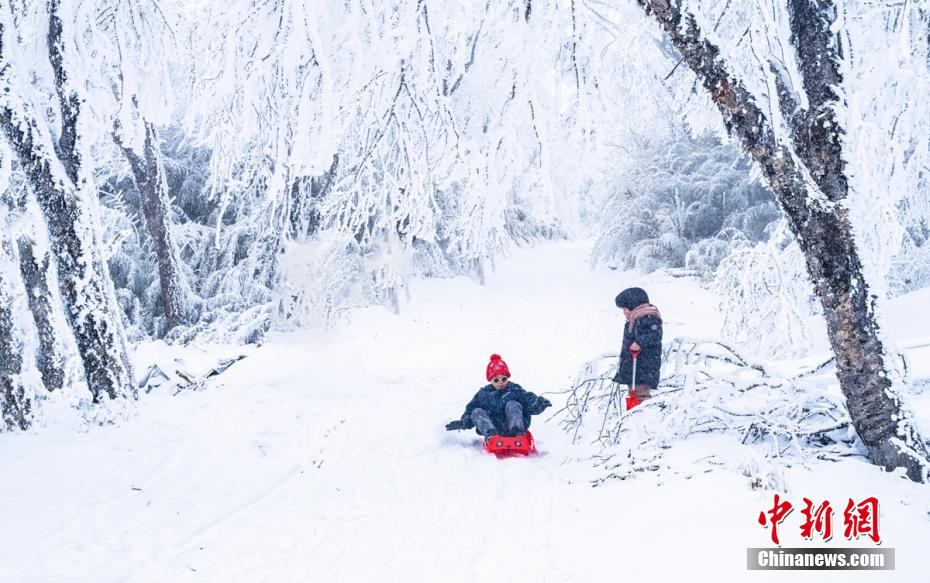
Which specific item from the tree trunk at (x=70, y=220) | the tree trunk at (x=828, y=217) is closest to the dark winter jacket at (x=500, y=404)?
the tree trunk at (x=828, y=217)

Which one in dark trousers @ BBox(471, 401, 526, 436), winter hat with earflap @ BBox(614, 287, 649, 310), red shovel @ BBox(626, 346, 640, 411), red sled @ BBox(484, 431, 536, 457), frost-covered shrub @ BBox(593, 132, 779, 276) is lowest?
red sled @ BBox(484, 431, 536, 457)

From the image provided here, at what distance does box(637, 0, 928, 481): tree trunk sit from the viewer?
Answer: 10.6ft

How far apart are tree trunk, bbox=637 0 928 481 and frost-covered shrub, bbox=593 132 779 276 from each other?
45.4 ft

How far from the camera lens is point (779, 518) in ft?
9.73

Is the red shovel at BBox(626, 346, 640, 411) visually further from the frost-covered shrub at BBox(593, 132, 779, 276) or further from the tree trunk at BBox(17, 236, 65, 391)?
the frost-covered shrub at BBox(593, 132, 779, 276)

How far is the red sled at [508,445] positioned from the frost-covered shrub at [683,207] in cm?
1276

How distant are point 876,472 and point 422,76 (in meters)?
3.58

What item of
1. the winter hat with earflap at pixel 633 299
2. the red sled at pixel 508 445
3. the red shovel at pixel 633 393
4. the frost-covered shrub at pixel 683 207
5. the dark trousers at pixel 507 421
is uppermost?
the frost-covered shrub at pixel 683 207

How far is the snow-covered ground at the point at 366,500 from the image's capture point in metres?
3.12

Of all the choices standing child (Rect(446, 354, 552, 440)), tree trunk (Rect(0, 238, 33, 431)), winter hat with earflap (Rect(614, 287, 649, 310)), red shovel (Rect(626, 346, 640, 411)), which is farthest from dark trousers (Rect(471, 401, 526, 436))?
tree trunk (Rect(0, 238, 33, 431))

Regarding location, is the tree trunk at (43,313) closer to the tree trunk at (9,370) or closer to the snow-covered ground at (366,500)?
the tree trunk at (9,370)

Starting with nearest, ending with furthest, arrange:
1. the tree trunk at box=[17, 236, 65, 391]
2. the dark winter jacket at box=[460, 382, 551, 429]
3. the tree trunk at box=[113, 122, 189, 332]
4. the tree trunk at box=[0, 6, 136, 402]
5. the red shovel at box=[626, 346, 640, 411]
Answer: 1. the red shovel at box=[626, 346, 640, 411]
2. the dark winter jacket at box=[460, 382, 551, 429]
3. the tree trunk at box=[0, 6, 136, 402]
4. the tree trunk at box=[17, 236, 65, 391]
5. the tree trunk at box=[113, 122, 189, 332]

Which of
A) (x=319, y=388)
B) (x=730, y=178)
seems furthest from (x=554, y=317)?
(x=319, y=388)

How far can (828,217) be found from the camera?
330 cm
